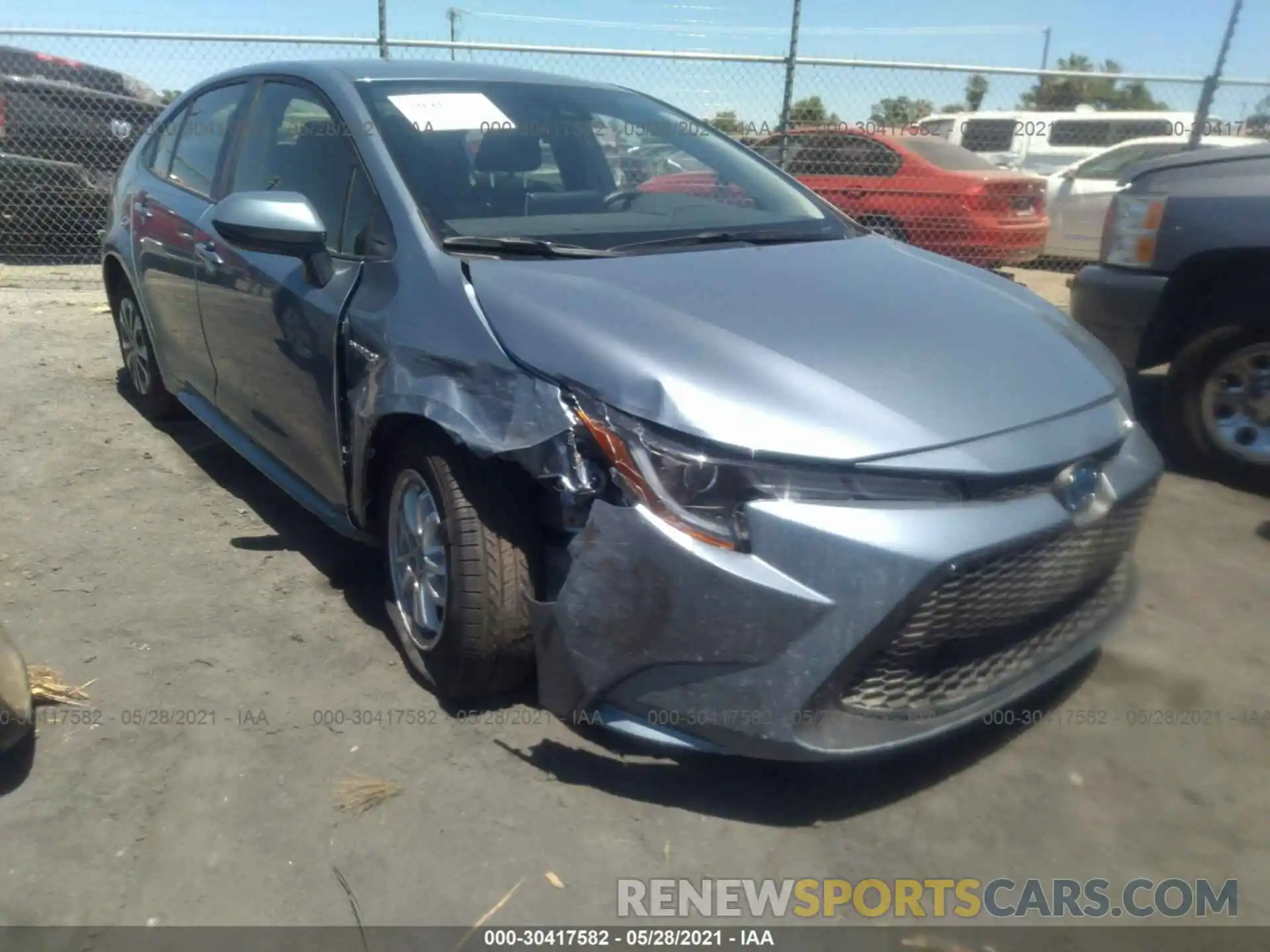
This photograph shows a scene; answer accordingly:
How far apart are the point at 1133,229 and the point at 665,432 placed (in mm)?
3400

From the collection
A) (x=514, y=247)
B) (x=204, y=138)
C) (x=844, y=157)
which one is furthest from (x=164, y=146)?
(x=844, y=157)

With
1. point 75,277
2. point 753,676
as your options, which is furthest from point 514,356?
point 75,277

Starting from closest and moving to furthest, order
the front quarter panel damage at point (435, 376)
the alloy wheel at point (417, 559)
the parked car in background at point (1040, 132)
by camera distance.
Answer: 1. the front quarter panel damage at point (435, 376)
2. the alloy wheel at point (417, 559)
3. the parked car in background at point (1040, 132)

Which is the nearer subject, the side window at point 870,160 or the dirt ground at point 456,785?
the dirt ground at point 456,785

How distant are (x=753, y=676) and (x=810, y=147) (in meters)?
7.68

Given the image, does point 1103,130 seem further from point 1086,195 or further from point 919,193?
point 919,193

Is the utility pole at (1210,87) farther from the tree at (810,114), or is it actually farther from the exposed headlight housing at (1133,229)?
the exposed headlight housing at (1133,229)

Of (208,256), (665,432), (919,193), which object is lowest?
(919,193)

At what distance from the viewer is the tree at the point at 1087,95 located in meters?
9.09

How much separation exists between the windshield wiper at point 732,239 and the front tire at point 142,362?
9.23 feet

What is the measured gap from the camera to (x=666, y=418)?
2.18 m

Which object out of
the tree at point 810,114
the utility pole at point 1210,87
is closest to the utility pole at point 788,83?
the tree at point 810,114

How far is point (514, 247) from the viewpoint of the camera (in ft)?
9.32

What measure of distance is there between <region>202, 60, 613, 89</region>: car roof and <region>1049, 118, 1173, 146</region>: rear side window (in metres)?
9.76
